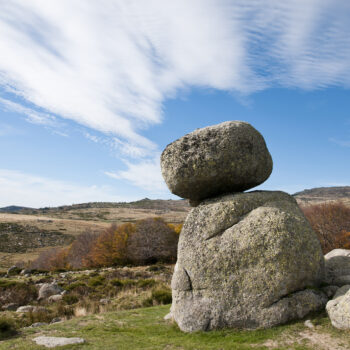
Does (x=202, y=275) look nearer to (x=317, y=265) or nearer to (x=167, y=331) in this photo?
(x=167, y=331)

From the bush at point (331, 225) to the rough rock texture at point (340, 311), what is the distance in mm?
30975

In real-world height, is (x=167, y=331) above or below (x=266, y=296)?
below

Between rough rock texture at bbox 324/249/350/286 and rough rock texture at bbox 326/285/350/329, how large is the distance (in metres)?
1.60

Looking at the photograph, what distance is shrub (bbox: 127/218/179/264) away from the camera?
43.4m

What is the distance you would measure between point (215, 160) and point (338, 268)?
599cm

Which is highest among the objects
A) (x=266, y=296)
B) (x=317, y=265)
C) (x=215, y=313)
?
(x=317, y=265)

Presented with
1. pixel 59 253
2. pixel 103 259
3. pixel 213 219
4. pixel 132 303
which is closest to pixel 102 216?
pixel 59 253

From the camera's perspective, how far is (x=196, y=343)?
27.9ft

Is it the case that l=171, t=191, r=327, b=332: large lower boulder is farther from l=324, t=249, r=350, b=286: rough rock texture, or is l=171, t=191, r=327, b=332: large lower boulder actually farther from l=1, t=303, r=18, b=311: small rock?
l=1, t=303, r=18, b=311: small rock

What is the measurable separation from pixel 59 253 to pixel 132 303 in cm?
4103

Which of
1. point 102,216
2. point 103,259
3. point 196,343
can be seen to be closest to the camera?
point 196,343

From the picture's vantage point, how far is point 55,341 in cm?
903

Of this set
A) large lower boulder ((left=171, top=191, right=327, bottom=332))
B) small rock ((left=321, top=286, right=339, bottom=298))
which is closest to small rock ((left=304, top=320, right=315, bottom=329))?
large lower boulder ((left=171, top=191, right=327, bottom=332))

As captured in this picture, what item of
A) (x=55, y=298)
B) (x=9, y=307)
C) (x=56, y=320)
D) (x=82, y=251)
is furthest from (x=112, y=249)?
(x=56, y=320)
